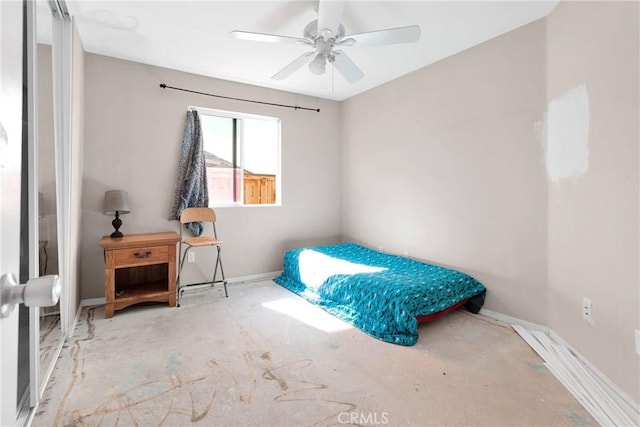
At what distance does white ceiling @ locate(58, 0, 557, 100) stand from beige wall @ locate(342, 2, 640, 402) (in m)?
0.27

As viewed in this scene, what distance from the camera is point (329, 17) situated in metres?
1.99

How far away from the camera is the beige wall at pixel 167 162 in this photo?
9.79 feet

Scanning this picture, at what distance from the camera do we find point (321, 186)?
14.4 feet

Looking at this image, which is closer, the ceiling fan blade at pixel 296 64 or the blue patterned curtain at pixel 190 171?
the ceiling fan blade at pixel 296 64

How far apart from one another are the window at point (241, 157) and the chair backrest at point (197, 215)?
31 cm

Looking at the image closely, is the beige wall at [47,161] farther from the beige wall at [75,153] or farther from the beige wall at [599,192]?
the beige wall at [599,192]

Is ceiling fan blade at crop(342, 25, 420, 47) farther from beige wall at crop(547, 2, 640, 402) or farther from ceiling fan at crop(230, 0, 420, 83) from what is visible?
beige wall at crop(547, 2, 640, 402)

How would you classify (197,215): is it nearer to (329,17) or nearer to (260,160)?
(260,160)

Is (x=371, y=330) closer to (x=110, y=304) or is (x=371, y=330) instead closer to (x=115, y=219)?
(x=110, y=304)

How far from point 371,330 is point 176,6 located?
8.98 ft

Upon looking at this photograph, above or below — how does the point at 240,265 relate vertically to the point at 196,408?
above

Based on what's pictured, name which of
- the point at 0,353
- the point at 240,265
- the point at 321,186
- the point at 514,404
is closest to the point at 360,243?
the point at 321,186

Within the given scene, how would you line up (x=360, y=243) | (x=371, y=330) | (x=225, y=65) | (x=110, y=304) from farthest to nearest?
(x=360, y=243), (x=225, y=65), (x=110, y=304), (x=371, y=330)
